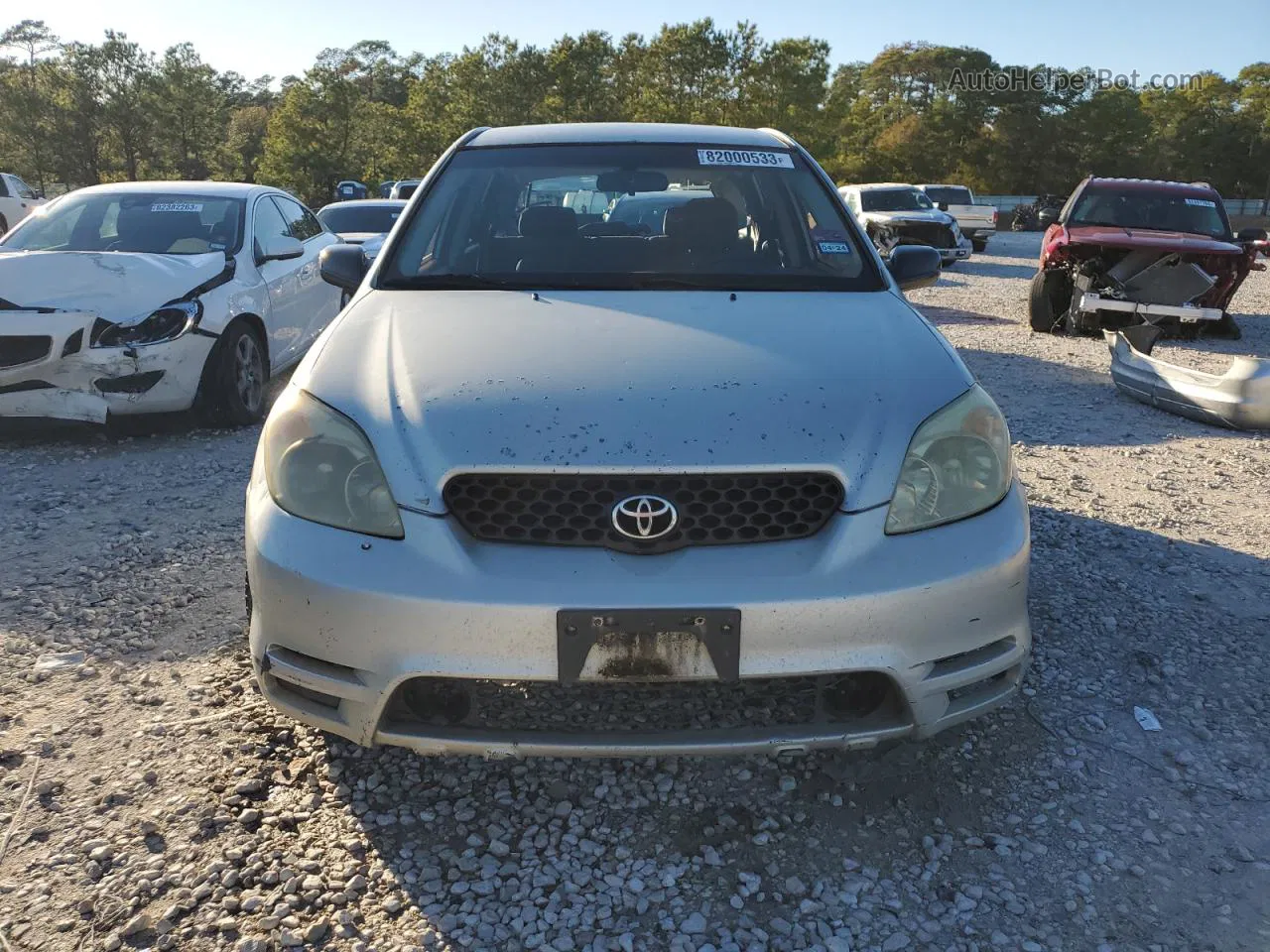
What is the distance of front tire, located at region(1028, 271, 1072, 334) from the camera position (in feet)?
34.0

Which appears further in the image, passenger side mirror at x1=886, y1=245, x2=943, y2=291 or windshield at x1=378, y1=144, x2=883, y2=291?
passenger side mirror at x1=886, y1=245, x2=943, y2=291

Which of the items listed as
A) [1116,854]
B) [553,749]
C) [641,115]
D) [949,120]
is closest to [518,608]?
[553,749]

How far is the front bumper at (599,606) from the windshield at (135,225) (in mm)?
4840

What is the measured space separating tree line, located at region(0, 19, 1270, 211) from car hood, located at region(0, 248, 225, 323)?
3827 centimetres

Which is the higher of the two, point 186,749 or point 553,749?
point 553,749

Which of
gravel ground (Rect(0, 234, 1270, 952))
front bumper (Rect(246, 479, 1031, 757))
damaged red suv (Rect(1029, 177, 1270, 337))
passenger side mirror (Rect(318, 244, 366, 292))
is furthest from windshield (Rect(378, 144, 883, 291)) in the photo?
damaged red suv (Rect(1029, 177, 1270, 337))

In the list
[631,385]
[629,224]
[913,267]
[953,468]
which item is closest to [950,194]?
[913,267]

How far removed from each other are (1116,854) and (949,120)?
62.4 m

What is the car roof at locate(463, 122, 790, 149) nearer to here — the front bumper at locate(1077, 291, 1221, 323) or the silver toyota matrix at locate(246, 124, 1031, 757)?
the silver toyota matrix at locate(246, 124, 1031, 757)

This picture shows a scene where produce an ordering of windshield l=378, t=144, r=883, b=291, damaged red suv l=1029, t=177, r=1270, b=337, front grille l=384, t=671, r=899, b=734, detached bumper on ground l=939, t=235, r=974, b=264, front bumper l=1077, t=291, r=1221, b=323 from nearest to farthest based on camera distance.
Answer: front grille l=384, t=671, r=899, b=734, windshield l=378, t=144, r=883, b=291, front bumper l=1077, t=291, r=1221, b=323, damaged red suv l=1029, t=177, r=1270, b=337, detached bumper on ground l=939, t=235, r=974, b=264

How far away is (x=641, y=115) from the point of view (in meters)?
44.3

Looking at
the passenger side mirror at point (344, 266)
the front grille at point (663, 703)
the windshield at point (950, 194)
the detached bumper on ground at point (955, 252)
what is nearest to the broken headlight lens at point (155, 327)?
the passenger side mirror at point (344, 266)

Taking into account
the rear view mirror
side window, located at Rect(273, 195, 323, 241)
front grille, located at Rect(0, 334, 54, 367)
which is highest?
the rear view mirror

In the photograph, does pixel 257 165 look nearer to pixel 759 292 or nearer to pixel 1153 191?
pixel 1153 191
